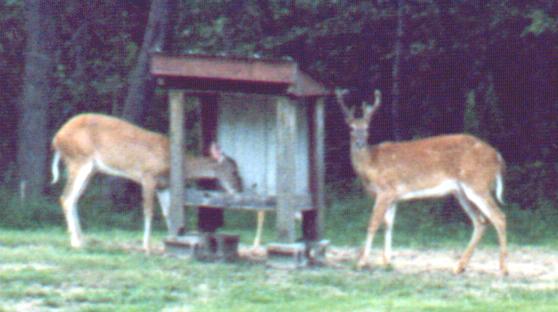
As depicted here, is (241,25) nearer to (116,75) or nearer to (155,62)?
(116,75)

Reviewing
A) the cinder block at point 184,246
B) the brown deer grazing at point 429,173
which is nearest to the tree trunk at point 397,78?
the brown deer grazing at point 429,173

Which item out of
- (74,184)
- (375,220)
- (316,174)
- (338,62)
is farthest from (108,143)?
(338,62)

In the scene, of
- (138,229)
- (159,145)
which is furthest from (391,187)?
(138,229)

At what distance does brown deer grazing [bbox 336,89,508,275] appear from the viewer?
14.0 meters

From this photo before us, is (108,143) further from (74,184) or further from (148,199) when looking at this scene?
(148,199)

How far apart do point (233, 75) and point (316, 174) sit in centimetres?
139

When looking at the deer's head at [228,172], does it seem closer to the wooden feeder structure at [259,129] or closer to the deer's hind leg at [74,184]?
the wooden feeder structure at [259,129]

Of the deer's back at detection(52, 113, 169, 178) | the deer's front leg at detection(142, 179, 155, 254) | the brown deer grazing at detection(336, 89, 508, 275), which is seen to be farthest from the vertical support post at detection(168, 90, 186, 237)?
the brown deer grazing at detection(336, 89, 508, 275)

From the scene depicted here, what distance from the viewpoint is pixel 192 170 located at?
14516 millimetres

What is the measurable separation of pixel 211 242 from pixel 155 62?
178 centimetres

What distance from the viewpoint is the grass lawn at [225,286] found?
1013 cm

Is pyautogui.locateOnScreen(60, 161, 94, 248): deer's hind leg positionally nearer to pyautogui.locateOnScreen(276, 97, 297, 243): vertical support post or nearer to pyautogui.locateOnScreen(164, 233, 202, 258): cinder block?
pyautogui.locateOnScreen(164, 233, 202, 258): cinder block

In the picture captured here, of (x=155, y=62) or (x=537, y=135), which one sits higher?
(x=155, y=62)

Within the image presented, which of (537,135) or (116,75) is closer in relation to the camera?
(537,135)
